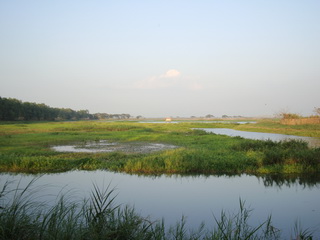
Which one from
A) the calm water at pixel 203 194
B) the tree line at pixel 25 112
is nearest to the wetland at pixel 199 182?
the calm water at pixel 203 194

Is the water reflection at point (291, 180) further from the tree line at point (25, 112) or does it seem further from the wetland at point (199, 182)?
the tree line at point (25, 112)

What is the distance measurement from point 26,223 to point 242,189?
7793 millimetres

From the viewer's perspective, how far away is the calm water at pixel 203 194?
7.59m

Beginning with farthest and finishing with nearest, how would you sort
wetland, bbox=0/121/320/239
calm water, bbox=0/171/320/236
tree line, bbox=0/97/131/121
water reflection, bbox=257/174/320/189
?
tree line, bbox=0/97/131/121 < water reflection, bbox=257/174/320/189 < wetland, bbox=0/121/320/239 < calm water, bbox=0/171/320/236

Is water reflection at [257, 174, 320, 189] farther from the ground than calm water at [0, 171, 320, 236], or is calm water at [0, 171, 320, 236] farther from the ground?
water reflection at [257, 174, 320, 189]

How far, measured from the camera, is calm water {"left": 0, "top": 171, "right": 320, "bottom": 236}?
7.59m

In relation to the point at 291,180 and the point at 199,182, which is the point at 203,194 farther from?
the point at 291,180

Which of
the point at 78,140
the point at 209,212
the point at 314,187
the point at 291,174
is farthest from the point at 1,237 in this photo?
the point at 78,140

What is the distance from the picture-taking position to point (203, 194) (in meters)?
9.62

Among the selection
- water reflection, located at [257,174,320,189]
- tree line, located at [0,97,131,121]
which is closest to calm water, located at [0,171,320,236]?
water reflection, located at [257,174,320,189]

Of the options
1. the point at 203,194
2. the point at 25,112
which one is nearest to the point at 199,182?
the point at 203,194

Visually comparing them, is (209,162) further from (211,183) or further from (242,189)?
(242,189)

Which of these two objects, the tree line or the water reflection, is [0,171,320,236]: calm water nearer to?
the water reflection

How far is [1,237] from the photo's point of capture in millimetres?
3904
